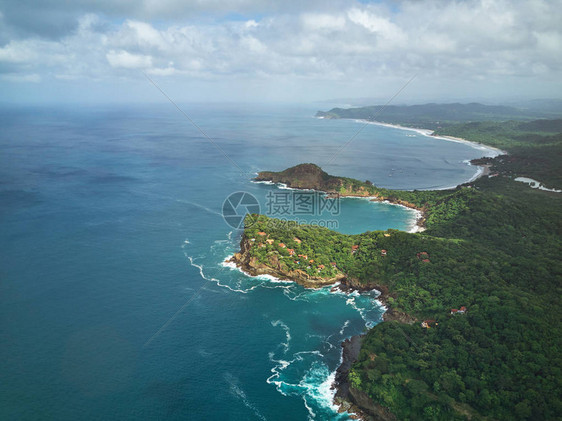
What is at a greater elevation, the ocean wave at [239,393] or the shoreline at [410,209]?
the shoreline at [410,209]

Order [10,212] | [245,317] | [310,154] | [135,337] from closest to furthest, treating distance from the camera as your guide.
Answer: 1. [135,337]
2. [245,317]
3. [10,212]
4. [310,154]

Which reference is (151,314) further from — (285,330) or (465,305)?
(465,305)

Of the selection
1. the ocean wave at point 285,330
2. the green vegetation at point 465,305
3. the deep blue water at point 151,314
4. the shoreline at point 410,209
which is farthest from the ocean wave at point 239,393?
the shoreline at point 410,209

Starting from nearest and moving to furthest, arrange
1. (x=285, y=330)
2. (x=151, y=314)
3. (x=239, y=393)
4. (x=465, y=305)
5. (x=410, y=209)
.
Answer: (x=239, y=393), (x=465, y=305), (x=285, y=330), (x=151, y=314), (x=410, y=209)

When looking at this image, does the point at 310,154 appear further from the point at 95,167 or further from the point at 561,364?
the point at 561,364

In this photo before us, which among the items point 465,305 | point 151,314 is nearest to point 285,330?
point 151,314

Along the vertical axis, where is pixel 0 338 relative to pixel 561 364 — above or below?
below

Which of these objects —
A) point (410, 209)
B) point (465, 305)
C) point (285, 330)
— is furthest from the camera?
point (410, 209)

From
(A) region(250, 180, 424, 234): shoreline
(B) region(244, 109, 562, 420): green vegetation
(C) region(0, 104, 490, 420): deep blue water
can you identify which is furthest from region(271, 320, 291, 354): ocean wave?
(A) region(250, 180, 424, 234): shoreline

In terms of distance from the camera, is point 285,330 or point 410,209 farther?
point 410,209

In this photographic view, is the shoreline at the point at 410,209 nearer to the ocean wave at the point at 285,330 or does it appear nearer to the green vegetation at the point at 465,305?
the green vegetation at the point at 465,305

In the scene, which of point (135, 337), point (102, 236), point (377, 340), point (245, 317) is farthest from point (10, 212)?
point (377, 340)
